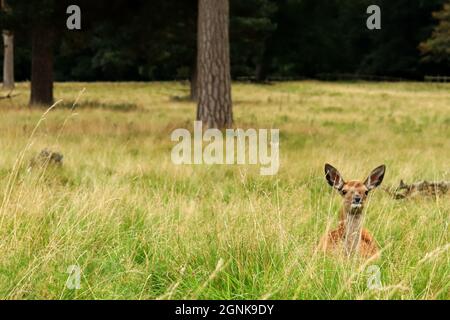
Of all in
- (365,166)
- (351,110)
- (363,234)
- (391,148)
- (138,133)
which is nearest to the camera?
(363,234)

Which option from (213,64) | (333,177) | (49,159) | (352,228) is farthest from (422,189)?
(213,64)

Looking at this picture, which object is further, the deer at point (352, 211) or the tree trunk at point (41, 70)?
the tree trunk at point (41, 70)

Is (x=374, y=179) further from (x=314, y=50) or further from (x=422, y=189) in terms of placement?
(x=314, y=50)

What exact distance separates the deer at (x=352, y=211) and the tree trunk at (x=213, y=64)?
9493 millimetres

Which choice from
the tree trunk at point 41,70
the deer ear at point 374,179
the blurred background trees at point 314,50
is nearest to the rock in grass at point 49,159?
the deer ear at point 374,179

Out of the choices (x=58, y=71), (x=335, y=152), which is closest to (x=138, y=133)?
(x=335, y=152)

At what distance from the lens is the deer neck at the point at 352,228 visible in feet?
13.7

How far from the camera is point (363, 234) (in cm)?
445

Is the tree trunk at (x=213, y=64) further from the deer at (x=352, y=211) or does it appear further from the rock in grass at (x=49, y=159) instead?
the deer at (x=352, y=211)

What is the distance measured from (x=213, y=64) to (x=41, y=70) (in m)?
9.43

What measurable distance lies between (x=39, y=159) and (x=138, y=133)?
5072mm

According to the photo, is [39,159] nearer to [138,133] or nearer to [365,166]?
[365,166]

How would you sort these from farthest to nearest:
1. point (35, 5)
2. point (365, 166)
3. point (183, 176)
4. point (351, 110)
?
point (351, 110) < point (35, 5) < point (365, 166) < point (183, 176)

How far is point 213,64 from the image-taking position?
13609mm
